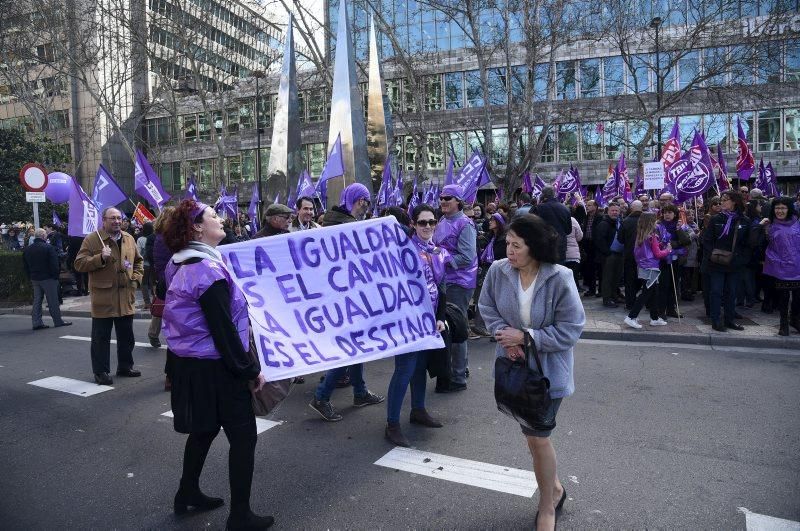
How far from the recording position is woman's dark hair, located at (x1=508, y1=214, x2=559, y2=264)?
9.34ft

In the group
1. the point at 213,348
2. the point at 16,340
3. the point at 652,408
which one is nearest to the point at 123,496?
the point at 213,348

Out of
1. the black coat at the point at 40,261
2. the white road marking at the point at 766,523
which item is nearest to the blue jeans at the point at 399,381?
the white road marking at the point at 766,523

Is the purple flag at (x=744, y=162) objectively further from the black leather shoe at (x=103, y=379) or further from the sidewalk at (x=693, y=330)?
the black leather shoe at (x=103, y=379)

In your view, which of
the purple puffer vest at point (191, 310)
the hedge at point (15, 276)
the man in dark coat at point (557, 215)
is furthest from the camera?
the hedge at point (15, 276)

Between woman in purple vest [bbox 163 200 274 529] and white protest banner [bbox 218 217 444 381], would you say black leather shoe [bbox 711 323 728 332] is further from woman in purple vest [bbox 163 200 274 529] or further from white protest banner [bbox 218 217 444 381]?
woman in purple vest [bbox 163 200 274 529]

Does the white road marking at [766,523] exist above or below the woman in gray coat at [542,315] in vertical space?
below

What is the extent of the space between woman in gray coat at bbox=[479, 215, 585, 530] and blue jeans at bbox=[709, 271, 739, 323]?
20.2 ft

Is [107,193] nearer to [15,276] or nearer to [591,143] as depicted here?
[15,276]

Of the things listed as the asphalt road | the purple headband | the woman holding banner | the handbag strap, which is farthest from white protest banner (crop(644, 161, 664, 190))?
the purple headband

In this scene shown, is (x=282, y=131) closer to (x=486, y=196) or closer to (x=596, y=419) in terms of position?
(x=596, y=419)

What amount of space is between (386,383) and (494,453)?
Result: 2.09 metres

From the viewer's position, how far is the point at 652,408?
4.93 meters

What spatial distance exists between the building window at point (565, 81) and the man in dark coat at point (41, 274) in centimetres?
3112

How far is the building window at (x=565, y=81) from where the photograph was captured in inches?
1379
